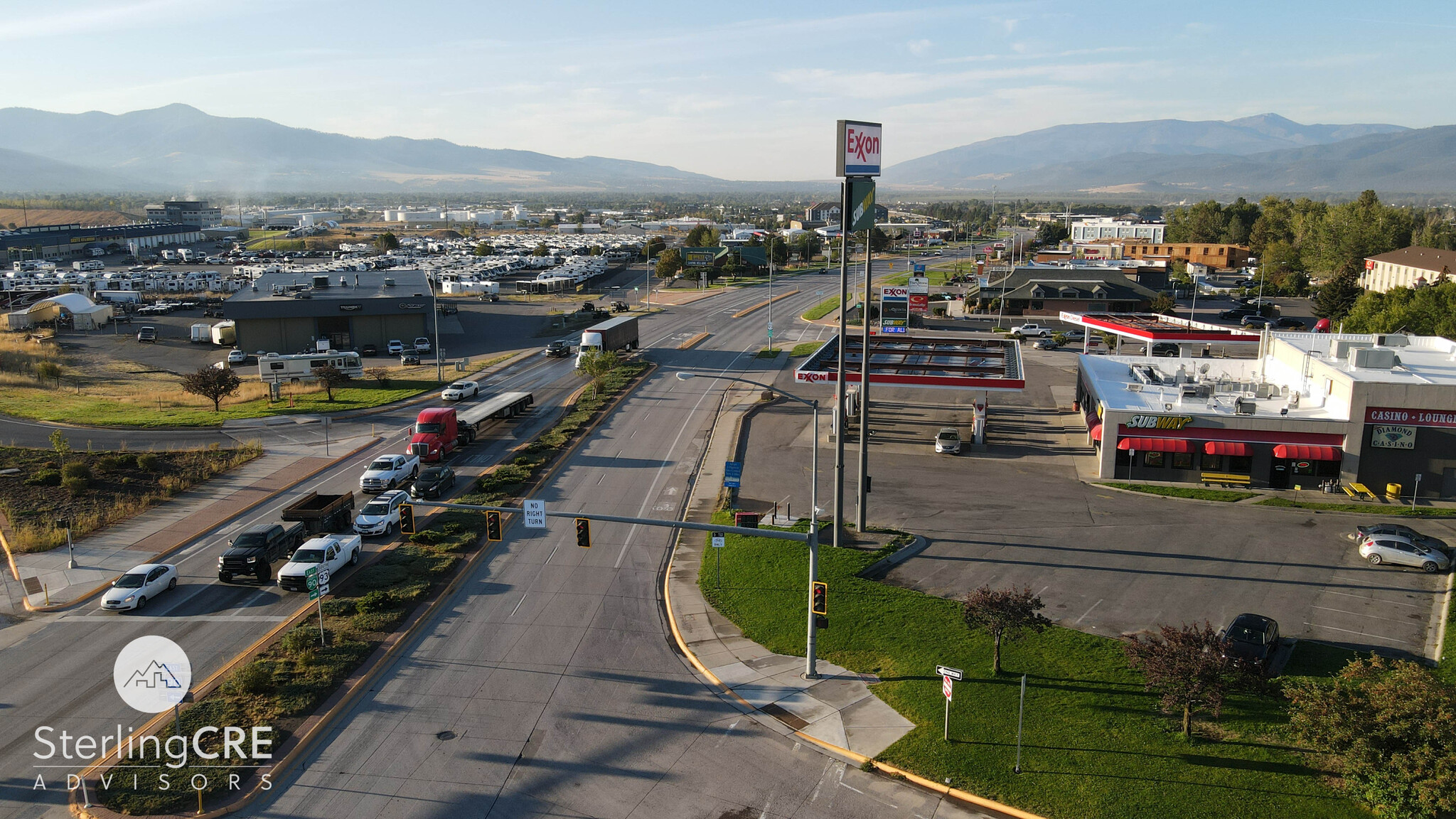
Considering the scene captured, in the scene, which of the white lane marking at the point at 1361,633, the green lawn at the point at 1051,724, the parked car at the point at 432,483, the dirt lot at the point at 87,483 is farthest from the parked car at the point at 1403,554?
the dirt lot at the point at 87,483

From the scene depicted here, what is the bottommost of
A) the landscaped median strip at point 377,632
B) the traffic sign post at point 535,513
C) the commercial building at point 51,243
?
the landscaped median strip at point 377,632

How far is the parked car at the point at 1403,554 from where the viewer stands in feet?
104

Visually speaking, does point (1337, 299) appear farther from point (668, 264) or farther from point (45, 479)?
point (45, 479)

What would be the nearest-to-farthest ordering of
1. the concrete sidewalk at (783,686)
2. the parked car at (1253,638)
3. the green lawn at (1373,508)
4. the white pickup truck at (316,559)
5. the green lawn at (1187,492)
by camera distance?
the concrete sidewalk at (783,686), the parked car at (1253,638), the white pickup truck at (316,559), the green lawn at (1373,508), the green lawn at (1187,492)

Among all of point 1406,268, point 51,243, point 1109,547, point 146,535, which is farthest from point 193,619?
point 51,243

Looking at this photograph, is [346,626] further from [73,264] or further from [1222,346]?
[73,264]

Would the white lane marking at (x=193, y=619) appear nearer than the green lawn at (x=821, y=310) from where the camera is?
Yes

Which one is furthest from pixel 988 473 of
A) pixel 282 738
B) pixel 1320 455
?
pixel 282 738

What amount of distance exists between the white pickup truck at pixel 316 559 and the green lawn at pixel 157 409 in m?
26.4

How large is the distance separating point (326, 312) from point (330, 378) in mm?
21749

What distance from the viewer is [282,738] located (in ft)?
69.4

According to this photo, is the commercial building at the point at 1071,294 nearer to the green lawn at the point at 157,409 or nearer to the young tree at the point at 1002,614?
the green lawn at the point at 157,409

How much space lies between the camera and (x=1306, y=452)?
40625 millimetres

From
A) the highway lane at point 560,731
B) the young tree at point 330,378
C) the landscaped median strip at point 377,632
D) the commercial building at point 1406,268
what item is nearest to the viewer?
the highway lane at point 560,731
